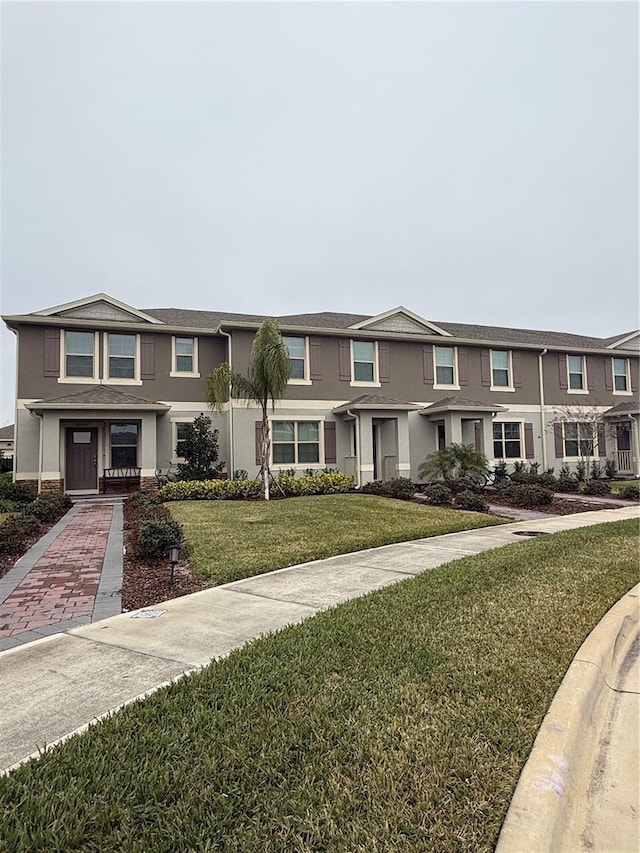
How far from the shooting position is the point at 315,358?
18.8 metres

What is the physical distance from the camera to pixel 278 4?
11.0 m

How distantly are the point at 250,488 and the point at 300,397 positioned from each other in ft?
14.0

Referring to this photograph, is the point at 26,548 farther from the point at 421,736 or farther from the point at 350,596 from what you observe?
the point at 421,736

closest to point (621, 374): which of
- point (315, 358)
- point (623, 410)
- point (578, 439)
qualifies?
point (623, 410)

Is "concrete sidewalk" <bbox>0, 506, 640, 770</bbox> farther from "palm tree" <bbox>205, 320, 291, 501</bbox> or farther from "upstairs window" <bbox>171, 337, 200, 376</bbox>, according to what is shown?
"upstairs window" <bbox>171, 337, 200, 376</bbox>

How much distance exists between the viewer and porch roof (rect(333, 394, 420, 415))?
688 inches

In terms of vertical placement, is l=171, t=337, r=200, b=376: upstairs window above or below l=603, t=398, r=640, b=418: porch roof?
above

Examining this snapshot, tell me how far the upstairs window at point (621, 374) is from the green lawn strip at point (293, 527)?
15.4 metres

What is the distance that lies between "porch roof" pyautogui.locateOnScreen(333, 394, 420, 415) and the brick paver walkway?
9.84 metres

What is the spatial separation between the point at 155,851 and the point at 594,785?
6.98 ft

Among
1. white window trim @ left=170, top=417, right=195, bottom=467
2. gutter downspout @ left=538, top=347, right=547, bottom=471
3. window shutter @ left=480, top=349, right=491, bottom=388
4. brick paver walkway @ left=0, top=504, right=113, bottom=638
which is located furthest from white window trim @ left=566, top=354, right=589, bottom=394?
brick paver walkway @ left=0, top=504, right=113, bottom=638

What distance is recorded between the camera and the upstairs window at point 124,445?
1762 centimetres

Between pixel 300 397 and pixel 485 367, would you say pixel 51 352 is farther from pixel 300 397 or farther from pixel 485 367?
pixel 485 367

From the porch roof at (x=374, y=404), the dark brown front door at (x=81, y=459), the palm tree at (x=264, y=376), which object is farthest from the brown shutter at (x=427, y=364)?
the dark brown front door at (x=81, y=459)
